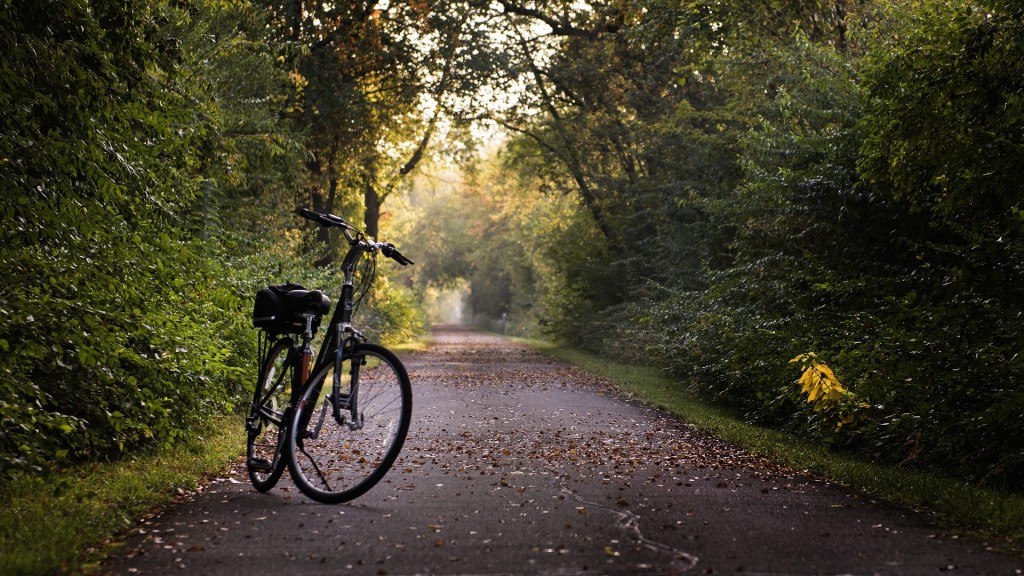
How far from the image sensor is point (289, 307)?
6.88 m

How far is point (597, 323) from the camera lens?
29.6m

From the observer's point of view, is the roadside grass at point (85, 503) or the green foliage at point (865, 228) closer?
the roadside grass at point (85, 503)

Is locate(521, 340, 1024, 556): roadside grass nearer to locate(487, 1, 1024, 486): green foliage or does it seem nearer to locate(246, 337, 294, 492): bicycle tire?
locate(487, 1, 1024, 486): green foliage

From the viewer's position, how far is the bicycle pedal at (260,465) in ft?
21.9

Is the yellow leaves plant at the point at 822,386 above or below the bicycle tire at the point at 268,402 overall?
above

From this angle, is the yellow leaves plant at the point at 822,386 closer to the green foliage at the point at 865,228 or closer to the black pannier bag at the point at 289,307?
the green foliage at the point at 865,228

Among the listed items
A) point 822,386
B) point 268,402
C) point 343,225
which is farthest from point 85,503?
point 822,386

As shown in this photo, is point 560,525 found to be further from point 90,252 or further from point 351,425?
point 90,252

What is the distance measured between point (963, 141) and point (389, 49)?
68.5ft

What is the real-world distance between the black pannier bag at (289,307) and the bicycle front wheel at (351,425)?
56 centimetres

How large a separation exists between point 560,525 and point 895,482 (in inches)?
112

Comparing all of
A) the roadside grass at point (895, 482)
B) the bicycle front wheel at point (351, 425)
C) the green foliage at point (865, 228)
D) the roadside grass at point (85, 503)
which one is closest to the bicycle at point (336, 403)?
the bicycle front wheel at point (351, 425)

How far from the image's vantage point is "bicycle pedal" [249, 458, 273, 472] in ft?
21.9

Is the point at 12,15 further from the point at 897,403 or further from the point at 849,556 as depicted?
the point at 897,403
